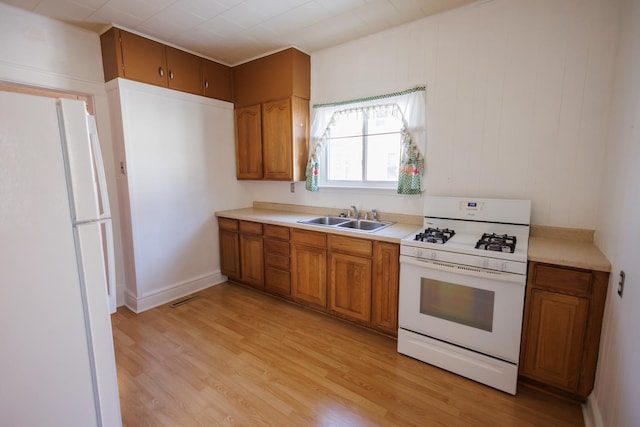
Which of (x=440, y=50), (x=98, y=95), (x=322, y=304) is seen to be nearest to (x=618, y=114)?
(x=440, y=50)

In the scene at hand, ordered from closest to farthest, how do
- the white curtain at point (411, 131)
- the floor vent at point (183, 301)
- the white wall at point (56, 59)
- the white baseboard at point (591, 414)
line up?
the white baseboard at point (591, 414), the white wall at point (56, 59), the white curtain at point (411, 131), the floor vent at point (183, 301)

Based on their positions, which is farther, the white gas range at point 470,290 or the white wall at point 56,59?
the white wall at point 56,59

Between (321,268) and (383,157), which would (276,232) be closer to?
(321,268)

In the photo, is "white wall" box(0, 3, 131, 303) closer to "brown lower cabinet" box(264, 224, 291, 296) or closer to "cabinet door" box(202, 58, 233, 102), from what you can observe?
"cabinet door" box(202, 58, 233, 102)

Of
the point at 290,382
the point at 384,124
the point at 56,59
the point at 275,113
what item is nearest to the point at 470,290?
the point at 290,382

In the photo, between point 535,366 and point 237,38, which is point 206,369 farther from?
point 237,38

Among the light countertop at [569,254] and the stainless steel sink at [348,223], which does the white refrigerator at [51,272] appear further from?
the light countertop at [569,254]

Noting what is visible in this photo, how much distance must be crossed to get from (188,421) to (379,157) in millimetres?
2472

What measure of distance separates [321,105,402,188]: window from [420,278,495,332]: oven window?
1107mm

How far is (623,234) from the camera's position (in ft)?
4.60

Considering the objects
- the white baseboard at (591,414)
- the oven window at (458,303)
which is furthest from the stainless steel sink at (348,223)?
the white baseboard at (591,414)

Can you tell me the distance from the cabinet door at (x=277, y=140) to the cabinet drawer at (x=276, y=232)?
1.82 feet

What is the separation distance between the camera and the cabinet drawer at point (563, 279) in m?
1.59

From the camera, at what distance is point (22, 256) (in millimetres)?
1054
